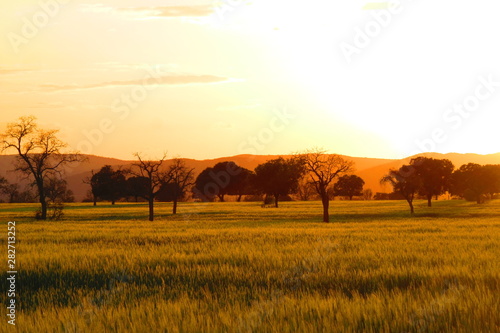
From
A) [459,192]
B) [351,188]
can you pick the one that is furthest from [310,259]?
[351,188]

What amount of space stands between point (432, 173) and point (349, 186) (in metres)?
57.4

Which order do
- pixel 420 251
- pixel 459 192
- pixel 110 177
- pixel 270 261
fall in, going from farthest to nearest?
pixel 110 177
pixel 459 192
pixel 420 251
pixel 270 261

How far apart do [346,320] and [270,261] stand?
873 centimetres

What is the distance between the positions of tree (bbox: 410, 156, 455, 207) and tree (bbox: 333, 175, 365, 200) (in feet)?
150

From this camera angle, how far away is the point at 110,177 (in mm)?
126188

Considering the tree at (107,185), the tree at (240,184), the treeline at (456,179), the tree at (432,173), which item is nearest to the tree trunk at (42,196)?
the treeline at (456,179)

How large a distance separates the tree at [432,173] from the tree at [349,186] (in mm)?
45575

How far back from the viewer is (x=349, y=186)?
495 feet

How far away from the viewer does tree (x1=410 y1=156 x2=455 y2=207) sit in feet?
293

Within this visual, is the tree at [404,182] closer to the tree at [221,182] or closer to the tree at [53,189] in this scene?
the tree at [53,189]

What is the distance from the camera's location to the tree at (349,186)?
150 meters

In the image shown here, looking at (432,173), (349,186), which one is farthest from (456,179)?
(349,186)

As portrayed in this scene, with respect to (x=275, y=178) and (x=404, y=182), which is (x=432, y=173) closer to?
(x=404, y=182)

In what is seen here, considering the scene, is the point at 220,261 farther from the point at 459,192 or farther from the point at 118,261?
the point at 459,192
